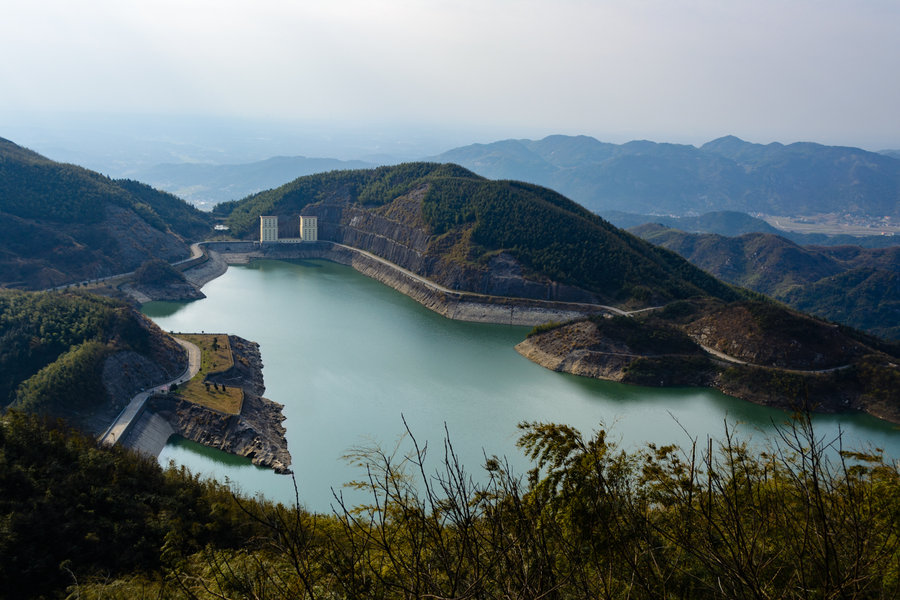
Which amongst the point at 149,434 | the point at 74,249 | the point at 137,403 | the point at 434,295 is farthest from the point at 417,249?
the point at 149,434

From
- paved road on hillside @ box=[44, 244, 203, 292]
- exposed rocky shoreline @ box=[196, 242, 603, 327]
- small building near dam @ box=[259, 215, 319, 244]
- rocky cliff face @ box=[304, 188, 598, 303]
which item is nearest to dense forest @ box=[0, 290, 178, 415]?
paved road on hillside @ box=[44, 244, 203, 292]

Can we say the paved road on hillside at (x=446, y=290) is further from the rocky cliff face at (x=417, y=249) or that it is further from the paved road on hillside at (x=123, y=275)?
the paved road on hillside at (x=123, y=275)

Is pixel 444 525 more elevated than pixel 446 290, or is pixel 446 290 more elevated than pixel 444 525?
pixel 444 525

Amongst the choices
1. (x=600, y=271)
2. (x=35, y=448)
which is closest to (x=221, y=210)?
(x=600, y=271)

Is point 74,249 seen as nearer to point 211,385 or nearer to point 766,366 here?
point 211,385

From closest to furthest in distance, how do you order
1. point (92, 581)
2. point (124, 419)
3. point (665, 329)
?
point (92, 581) → point (124, 419) → point (665, 329)

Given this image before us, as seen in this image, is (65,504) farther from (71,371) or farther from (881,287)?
(881,287)

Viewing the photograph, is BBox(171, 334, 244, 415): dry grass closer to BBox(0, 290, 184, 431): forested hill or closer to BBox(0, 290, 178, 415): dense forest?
BBox(0, 290, 184, 431): forested hill
